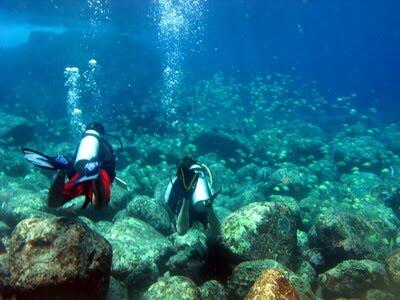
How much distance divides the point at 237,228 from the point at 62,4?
33471 mm

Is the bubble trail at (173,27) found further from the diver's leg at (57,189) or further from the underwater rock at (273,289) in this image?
the underwater rock at (273,289)

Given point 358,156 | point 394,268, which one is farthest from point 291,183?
point 394,268

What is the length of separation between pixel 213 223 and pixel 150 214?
378 centimetres

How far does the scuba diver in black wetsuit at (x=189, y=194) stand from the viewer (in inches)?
223

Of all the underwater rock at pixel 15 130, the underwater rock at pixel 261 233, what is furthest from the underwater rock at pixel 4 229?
the underwater rock at pixel 15 130

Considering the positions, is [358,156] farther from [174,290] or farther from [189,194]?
[174,290]

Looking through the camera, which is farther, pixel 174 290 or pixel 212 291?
pixel 212 291

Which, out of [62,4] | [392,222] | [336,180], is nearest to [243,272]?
[392,222]

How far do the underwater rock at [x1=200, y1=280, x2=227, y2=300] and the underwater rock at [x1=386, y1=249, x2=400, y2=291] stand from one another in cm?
Answer: 338

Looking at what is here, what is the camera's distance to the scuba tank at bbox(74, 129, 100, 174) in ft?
13.6

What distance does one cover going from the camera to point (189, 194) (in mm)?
5734

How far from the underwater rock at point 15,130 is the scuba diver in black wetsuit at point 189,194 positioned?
1940cm

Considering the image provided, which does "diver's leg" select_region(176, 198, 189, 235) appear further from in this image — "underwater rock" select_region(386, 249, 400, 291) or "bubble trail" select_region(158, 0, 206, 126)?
"bubble trail" select_region(158, 0, 206, 126)

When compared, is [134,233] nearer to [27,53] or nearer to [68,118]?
[68,118]
